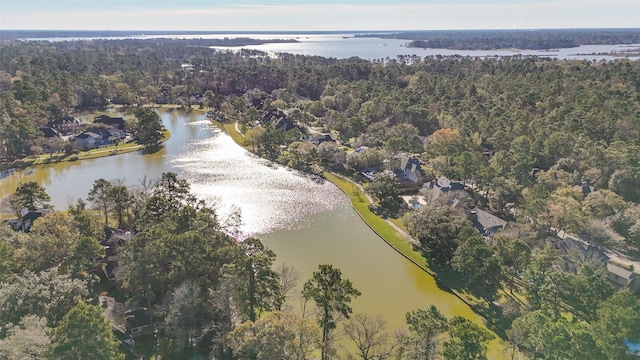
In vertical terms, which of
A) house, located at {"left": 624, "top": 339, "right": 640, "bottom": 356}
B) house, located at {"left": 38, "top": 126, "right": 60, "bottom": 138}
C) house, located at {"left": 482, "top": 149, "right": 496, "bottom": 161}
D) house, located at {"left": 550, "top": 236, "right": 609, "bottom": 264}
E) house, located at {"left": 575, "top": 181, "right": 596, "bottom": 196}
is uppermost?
house, located at {"left": 38, "top": 126, "right": 60, "bottom": 138}

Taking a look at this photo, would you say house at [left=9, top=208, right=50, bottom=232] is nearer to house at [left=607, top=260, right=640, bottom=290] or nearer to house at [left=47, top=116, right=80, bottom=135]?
house at [left=47, top=116, right=80, bottom=135]

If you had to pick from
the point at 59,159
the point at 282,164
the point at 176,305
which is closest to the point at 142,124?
the point at 59,159

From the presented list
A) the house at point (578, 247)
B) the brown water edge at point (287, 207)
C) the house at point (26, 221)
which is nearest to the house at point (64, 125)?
the brown water edge at point (287, 207)

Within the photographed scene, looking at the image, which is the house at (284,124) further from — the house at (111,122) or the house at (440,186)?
the house at (440,186)

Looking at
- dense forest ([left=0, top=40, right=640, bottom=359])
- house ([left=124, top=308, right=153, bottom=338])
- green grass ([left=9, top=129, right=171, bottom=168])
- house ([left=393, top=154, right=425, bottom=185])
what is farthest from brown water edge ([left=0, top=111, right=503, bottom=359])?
house ([left=124, top=308, right=153, bottom=338])

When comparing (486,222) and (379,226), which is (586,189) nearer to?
(486,222)

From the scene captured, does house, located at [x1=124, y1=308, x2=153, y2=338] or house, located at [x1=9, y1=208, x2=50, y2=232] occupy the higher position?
house, located at [x1=9, y1=208, x2=50, y2=232]

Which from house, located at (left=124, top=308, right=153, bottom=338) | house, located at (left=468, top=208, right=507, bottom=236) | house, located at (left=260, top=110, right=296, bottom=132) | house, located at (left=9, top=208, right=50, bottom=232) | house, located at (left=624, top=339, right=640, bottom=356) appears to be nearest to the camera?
house, located at (left=624, top=339, right=640, bottom=356)

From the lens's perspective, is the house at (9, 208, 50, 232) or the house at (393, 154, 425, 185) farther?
the house at (393, 154, 425, 185)
